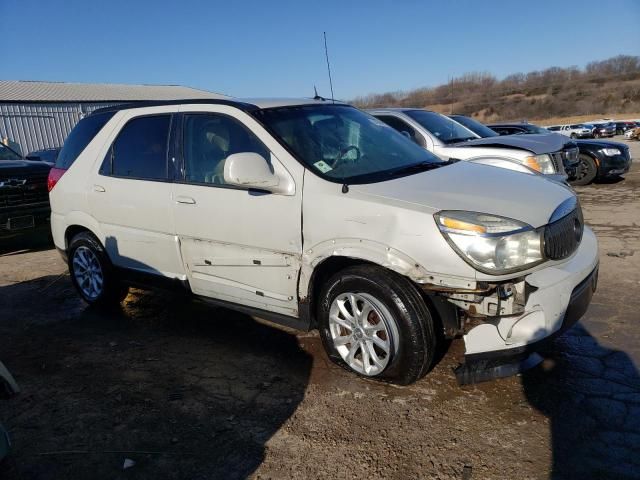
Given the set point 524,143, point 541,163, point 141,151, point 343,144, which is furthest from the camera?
point 524,143

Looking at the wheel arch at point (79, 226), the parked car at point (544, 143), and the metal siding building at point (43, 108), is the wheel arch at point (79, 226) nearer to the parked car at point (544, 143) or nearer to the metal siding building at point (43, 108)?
the parked car at point (544, 143)

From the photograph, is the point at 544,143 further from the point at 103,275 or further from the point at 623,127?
the point at 623,127

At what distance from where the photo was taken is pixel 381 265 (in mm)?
2926

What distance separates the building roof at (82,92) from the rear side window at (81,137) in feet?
74.9

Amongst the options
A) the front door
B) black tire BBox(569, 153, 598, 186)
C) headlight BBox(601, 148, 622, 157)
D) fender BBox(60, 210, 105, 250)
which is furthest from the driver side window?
headlight BBox(601, 148, 622, 157)

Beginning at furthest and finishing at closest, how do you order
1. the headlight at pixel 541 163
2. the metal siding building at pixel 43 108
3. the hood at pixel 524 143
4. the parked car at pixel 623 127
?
1. the parked car at pixel 623 127
2. the metal siding building at pixel 43 108
3. the hood at pixel 524 143
4. the headlight at pixel 541 163

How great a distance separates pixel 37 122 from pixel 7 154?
21.2 metres

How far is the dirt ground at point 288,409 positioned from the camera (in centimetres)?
250

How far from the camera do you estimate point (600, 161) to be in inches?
442

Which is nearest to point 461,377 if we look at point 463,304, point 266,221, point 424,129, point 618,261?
point 463,304

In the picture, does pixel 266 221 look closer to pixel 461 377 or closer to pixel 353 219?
pixel 353 219

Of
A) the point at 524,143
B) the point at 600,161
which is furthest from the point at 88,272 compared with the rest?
the point at 600,161

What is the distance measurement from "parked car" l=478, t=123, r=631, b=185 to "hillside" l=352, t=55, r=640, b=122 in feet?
157

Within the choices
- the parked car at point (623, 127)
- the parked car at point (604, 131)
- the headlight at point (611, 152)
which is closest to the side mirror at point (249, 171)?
the headlight at point (611, 152)
